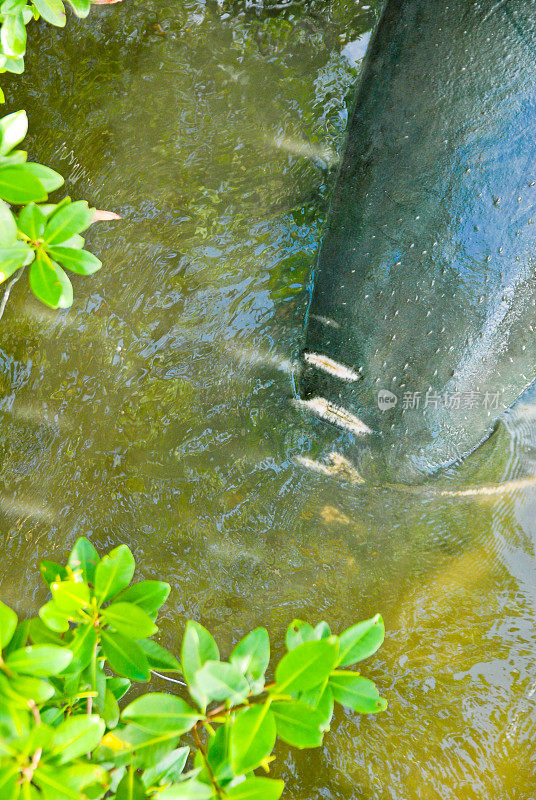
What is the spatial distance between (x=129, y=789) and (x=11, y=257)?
0.76m

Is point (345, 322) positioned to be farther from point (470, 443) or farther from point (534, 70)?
point (534, 70)

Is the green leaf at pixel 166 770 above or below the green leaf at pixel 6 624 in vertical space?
below

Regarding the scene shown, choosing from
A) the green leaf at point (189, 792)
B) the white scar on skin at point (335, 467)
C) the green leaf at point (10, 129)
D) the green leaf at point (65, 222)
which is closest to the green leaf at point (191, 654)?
the green leaf at point (189, 792)

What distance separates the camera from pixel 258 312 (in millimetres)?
2234

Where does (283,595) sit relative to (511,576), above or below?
below

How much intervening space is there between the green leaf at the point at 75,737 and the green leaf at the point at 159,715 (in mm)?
40

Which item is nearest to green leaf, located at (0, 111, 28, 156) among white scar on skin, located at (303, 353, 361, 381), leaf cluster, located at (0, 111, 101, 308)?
leaf cluster, located at (0, 111, 101, 308)

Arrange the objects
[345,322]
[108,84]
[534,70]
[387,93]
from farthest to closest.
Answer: [108,84], [345,322], [387,93], [534,70]

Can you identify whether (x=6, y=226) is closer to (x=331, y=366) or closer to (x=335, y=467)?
(x=331, y=366)

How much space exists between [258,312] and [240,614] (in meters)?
1.09

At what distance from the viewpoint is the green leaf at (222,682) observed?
2.40 ft

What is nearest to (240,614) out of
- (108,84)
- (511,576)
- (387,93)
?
(511,576)

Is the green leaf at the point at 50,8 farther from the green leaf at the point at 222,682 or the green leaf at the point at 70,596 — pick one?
the green leaf at the point at 222,682

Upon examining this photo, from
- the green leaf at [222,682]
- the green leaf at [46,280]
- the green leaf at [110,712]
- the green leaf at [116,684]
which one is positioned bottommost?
the green leaf at [116,684]
